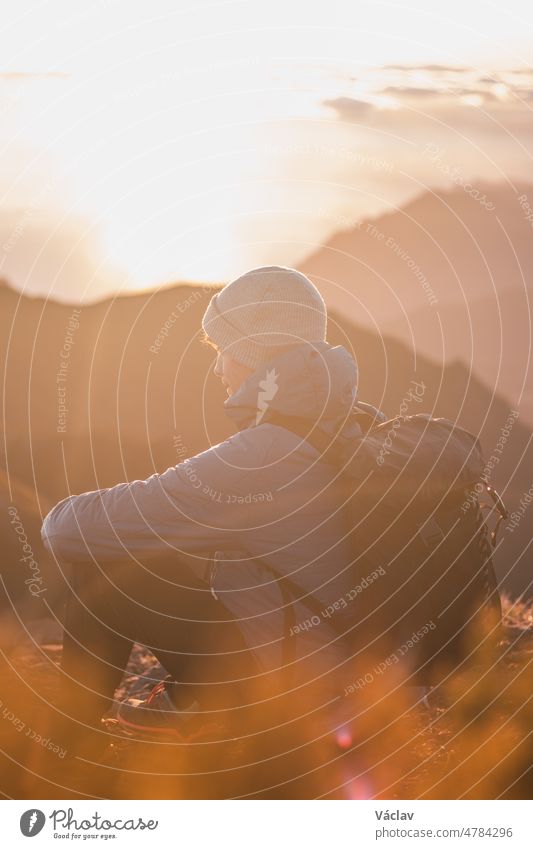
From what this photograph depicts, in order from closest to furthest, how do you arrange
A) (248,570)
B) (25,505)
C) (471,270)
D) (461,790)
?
(248,570)
(461,790)
(471,270)
(25,505)

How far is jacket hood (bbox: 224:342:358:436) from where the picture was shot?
378cm

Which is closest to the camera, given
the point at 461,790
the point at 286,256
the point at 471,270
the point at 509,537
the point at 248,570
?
the point at 248,570

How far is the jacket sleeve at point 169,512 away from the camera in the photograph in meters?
3.70

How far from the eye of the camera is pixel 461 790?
169 inches

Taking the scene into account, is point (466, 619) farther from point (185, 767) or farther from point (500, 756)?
point (185, 767)

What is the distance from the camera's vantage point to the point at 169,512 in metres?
3.79

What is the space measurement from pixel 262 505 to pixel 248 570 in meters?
0.39

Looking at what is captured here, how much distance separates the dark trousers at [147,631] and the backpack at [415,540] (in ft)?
1.17

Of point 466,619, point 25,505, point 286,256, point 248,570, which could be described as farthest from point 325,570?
point 25,505

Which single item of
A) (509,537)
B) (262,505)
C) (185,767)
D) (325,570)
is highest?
(262,505)

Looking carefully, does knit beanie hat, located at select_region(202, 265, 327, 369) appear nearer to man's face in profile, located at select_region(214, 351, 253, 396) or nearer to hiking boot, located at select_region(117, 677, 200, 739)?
man's face in profile, located at select_region(214, 351, 253, 396)

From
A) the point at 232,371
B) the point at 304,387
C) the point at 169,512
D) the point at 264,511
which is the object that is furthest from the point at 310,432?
the point at 169,512

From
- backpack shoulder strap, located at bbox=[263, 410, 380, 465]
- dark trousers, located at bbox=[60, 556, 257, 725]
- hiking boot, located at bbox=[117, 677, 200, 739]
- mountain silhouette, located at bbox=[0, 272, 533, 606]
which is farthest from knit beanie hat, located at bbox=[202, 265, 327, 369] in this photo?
mountain silhouette, located at bbox=[0, 272, 533, 606]

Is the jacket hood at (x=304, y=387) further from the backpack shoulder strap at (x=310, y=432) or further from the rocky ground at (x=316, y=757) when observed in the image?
the rocky ground at (x=316, y=757)
